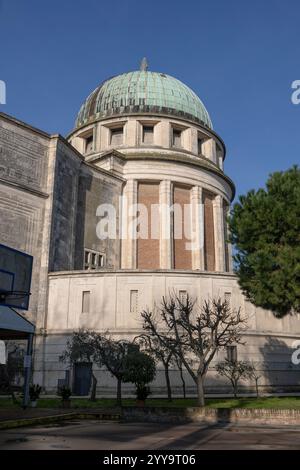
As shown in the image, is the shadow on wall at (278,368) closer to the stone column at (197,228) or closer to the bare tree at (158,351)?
the bare tree at (158,351)

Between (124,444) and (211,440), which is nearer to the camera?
(124,444)

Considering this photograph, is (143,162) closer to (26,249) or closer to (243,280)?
(26,249)

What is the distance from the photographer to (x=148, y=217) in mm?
44031

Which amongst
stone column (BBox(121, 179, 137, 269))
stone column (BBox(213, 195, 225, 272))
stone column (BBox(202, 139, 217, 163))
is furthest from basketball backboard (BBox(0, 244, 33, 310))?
stone column (BBox(202, 139, 217, 163))

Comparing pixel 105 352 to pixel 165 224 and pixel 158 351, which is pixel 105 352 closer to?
pixel 158 351

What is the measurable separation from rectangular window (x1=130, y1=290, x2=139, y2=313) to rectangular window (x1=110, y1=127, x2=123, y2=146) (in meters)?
20.8

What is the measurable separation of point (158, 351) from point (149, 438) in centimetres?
1415

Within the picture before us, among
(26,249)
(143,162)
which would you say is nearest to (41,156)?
(26,249)

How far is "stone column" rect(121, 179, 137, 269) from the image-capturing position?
41844 mm

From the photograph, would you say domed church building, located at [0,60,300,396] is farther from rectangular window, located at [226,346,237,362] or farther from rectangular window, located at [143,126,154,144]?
rectangular window, located at [226,346,237,362]

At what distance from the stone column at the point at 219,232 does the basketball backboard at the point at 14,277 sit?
2846 cm

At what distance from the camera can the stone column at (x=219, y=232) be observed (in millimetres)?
45969

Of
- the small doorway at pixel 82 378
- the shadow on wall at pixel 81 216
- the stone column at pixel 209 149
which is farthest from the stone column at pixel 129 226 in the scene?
the small doorway at pixel 82 378

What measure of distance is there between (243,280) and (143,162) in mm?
25188
